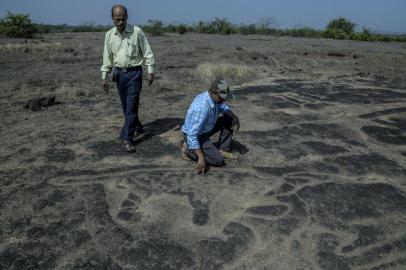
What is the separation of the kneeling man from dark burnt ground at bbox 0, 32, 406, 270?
0.20 meters

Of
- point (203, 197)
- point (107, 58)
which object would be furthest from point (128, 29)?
point (203, 197)

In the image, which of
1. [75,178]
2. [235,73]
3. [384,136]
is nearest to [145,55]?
[75,178]

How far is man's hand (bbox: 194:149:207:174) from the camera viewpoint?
438cm

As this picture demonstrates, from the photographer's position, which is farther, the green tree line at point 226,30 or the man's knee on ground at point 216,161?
the green tree line at point 226,30

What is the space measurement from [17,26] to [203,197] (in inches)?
951

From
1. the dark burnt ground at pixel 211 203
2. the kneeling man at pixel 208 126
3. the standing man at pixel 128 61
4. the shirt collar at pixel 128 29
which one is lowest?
the dark burnt ground at pixel 211 203

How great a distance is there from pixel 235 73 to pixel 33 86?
5367 millimetres

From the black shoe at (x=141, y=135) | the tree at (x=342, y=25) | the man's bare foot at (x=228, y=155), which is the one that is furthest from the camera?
the tree at (x=342, y=25)

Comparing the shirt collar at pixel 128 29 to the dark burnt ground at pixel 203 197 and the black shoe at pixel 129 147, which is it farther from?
the dark burnt ground at pixel 203 197

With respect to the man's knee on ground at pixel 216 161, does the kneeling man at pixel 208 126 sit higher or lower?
higher

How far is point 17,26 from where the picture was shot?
23.9 meters

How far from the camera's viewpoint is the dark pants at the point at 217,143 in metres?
4.67

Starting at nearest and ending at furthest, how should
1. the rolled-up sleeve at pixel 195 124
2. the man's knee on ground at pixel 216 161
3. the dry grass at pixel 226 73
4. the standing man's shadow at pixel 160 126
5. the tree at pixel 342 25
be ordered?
1. the rolled-up sleeve at pixel 195 124
2. the man's knee on ground at pixel 216 161
3. the standing man's shadow at pixel 160 126
4. the dry grass at pixel 226 73
5. the tree at pixel 342 25

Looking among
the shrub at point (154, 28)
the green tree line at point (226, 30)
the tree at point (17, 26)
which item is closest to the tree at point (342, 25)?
the green tree line at point (226, 30)
